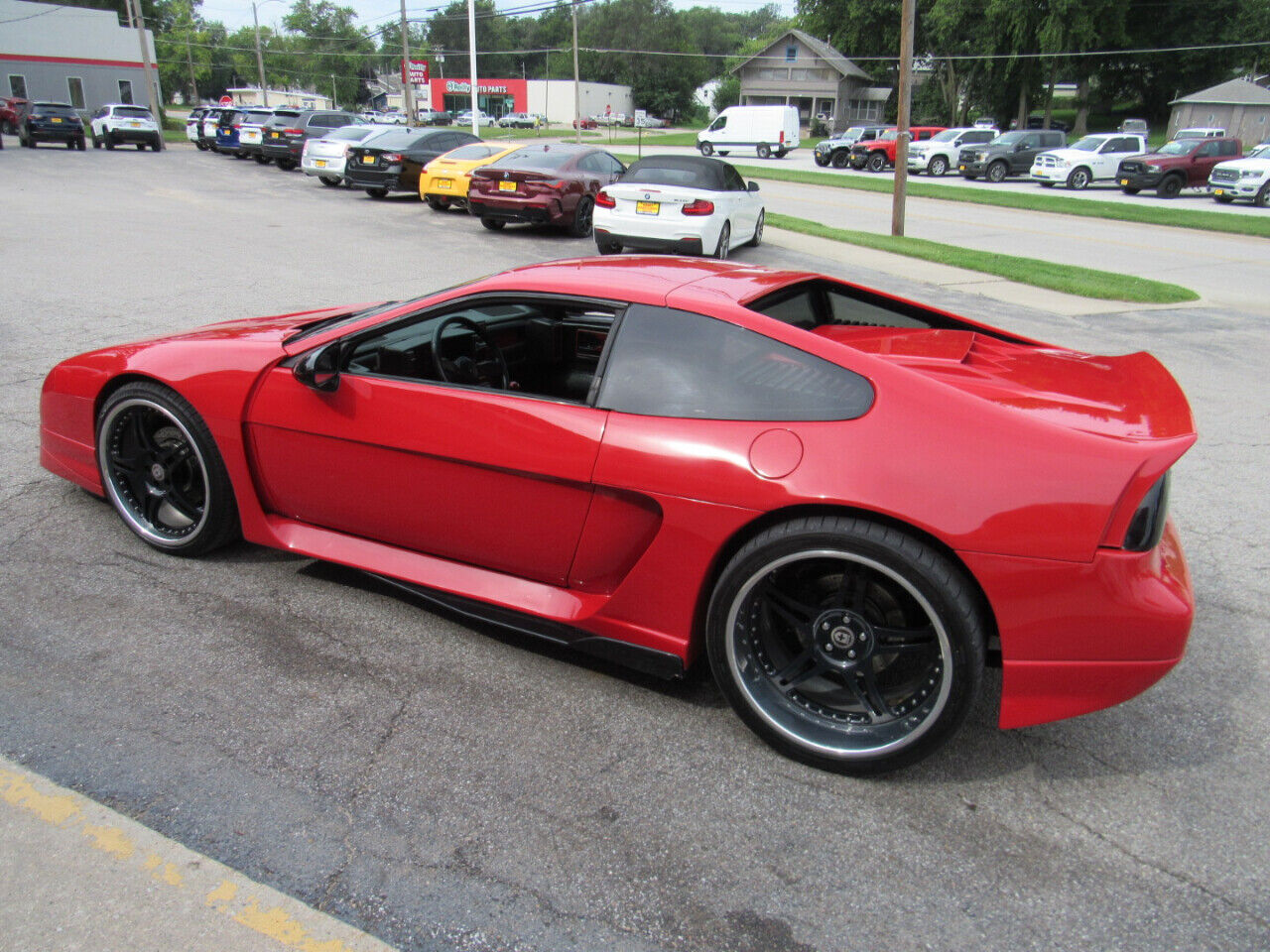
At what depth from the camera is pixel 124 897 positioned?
7.48ft

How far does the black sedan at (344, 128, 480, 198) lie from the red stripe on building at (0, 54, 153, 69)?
4701cm

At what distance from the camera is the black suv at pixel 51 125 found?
32156 mm

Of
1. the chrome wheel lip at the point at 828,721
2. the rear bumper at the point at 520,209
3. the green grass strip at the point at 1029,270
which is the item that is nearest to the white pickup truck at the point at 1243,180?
the green grass strip at the point at 1029,270

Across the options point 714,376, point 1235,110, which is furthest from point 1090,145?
point 714,376

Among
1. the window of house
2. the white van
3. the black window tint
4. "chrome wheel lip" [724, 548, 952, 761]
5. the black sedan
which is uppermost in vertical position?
the window of house

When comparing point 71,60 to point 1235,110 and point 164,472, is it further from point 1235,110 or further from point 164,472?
point 1235,110

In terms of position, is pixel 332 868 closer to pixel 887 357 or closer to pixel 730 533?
pixel 730 533

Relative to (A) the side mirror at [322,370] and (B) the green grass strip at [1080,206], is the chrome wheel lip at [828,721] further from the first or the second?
(B) the green grass strip at [1080,206]

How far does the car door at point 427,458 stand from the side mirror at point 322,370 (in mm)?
31

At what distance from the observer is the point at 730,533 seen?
2812 millimetres

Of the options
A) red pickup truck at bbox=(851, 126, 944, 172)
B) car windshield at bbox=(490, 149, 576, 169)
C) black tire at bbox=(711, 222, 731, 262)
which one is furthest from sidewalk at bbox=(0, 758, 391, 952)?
red pickup truck at bbox=(851, 126, 944, 172)

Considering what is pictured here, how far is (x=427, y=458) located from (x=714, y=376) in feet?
3.60

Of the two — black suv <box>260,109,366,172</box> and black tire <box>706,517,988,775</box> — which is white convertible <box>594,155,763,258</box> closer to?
black tire <box>706,517,988,775</box>

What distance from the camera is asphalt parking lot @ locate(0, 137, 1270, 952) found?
2.30 m
